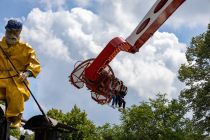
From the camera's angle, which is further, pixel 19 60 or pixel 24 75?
pixel 19 60

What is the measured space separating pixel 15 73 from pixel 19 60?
0.79ft

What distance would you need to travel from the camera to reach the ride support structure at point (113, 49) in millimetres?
9312

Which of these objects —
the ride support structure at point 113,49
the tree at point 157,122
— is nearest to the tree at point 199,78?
the tree at point 157,122

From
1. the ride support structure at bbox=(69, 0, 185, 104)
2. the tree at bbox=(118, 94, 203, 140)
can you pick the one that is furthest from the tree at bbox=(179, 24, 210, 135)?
the ride support structure at bbox=(69, 0, 185, 104)

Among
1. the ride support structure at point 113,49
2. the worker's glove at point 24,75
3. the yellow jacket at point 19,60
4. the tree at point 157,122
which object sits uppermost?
the tree at point 157,122

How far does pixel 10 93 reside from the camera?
233 inches

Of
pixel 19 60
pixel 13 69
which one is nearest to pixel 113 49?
pixel 19 60

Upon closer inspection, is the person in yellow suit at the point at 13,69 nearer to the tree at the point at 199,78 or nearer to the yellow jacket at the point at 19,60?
the yellow jacket at the point at 19,60

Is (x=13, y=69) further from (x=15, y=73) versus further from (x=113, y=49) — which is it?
(x=113, y=49)

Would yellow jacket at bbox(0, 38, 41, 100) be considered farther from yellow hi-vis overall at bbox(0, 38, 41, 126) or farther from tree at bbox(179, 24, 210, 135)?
tree at bbox(179, 24, 210, 135)

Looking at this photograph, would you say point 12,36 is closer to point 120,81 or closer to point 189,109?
point 120,81

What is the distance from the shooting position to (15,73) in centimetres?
611

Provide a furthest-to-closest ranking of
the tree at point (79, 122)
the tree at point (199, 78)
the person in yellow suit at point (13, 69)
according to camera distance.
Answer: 1. the tree at point (79, 122)
2. the tree at point (199, 78)
3. the person in yellow suit at point (13, 69)

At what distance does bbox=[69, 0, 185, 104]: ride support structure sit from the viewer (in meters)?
9.31
